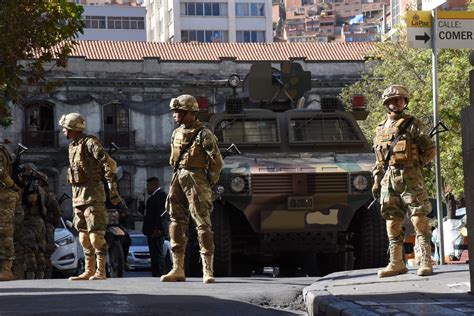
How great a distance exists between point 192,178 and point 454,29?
12.4 ft

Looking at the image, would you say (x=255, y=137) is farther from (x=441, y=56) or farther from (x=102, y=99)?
(x=102, y=99)

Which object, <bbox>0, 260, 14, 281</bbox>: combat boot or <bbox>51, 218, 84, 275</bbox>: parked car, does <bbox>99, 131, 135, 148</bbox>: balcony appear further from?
<bbox>0, 260, 14, 281</bbox>: combat boot

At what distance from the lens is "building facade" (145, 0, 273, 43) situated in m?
103

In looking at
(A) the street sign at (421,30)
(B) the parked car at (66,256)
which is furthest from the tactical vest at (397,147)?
(B) the parked car at (66,256)

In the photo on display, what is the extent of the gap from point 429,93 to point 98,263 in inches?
870

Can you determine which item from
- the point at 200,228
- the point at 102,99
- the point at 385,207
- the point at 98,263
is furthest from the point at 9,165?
the point at 102,99

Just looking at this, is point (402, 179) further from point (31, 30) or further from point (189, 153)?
point (31, 30)

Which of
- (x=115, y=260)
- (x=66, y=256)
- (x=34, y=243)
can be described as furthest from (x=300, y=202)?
(x=66, y=256)

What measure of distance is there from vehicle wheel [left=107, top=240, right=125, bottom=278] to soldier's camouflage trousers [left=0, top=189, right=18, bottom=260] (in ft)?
8.56

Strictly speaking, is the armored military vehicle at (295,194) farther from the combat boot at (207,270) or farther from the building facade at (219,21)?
the building facade at (219,21)

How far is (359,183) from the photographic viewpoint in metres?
15.9

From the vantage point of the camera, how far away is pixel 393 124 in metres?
13.5

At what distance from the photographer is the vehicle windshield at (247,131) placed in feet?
57.0

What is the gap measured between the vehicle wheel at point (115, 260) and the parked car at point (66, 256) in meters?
2.19
